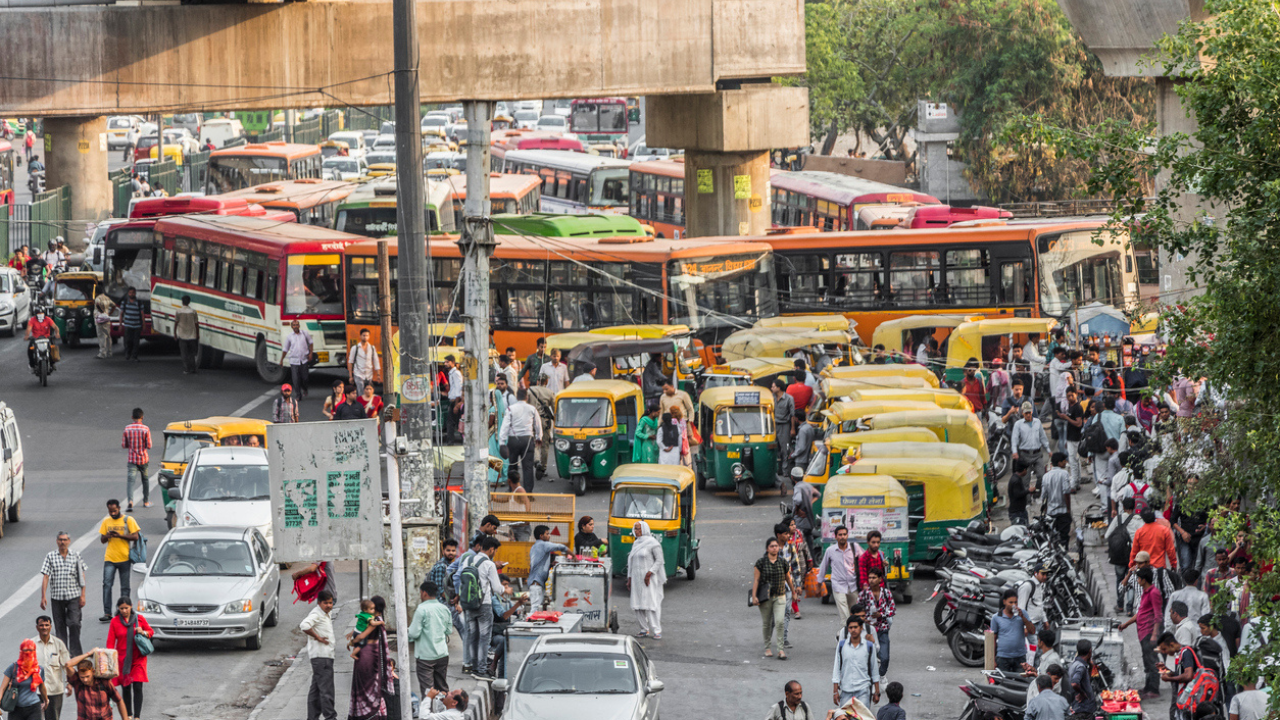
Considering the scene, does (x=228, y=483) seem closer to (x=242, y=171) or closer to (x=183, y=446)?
(x=183, y=446)

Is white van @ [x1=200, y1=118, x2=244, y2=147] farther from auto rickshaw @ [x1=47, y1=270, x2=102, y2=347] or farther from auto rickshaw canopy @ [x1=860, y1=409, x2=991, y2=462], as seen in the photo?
auto rickshaw canopy @ [x1=860, y1=409, x2=991, y2=462]

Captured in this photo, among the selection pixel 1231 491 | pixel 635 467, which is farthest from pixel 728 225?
pixel 1231 491

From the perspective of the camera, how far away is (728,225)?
1455 inches

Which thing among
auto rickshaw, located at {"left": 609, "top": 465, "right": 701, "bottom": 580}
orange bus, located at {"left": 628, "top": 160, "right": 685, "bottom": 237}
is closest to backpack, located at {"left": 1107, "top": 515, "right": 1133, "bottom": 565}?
auto rickshaw, located at {"left": 609, "top": 465, "right": 701, "bottom": 580}

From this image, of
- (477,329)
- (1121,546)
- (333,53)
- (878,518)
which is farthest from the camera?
(333,53)

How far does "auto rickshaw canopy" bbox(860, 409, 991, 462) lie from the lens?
76.0 ft

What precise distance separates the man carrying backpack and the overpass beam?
19972 millimetres

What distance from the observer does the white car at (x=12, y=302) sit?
38750 millimetres

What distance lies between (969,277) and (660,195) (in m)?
15.8

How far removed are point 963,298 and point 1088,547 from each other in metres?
13.2

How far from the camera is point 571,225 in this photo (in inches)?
1339

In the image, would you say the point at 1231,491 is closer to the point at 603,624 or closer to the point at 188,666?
the point at 603,624

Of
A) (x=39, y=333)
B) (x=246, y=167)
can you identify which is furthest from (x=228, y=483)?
(x=246, y=167)

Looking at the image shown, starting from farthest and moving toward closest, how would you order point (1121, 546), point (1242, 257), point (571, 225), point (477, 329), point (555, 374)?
point (571, 225) < point (555, 374) < point (477, 329) < point (1121, 546) < point (1242, 257)
